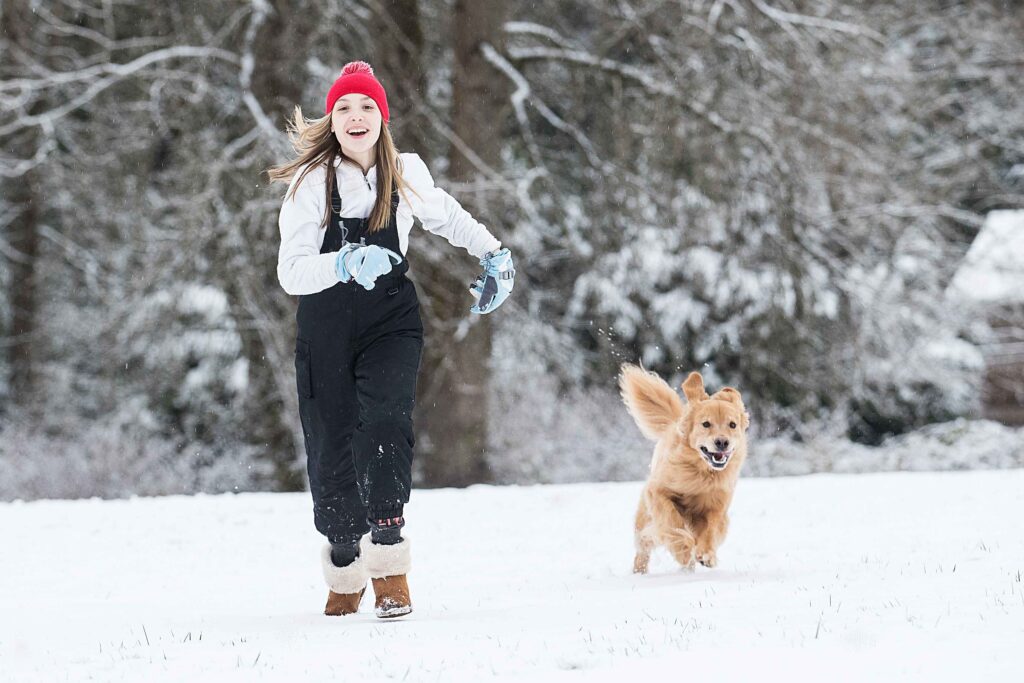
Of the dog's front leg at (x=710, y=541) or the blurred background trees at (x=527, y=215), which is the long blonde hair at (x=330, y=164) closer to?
the dog's front leg at (x=710, y=541)

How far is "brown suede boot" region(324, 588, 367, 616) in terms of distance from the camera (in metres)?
5.00

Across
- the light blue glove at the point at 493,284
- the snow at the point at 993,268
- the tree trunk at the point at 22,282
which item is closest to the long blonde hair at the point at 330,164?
the light blue glove at the point at 493,284

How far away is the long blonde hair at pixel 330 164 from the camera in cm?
484

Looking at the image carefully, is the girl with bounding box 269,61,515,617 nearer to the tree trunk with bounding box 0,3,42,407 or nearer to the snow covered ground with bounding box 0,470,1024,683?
the snow covered ground with bounding box 0,470,1024,683

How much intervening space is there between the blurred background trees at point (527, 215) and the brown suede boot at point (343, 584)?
24.4 ft

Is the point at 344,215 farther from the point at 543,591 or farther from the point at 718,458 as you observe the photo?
the point at 718,458

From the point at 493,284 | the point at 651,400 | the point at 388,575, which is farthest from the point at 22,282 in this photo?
the point at 388,575

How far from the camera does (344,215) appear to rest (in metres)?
4.86

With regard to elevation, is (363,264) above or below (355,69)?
below

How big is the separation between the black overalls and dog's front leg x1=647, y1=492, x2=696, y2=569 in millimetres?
1508

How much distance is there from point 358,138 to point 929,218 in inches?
483

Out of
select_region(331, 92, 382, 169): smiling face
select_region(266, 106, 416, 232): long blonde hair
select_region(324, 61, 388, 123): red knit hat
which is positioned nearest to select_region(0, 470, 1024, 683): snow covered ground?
select_region(266, 106, 416, 232): long blonde hair

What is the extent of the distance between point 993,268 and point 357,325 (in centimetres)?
1451

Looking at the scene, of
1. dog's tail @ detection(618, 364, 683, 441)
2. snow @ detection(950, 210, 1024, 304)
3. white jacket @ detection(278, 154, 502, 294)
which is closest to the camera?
white jacket @ detection(278, 154, 502, 294)
